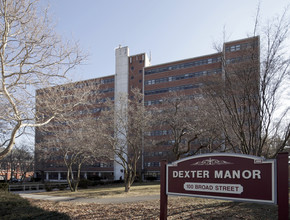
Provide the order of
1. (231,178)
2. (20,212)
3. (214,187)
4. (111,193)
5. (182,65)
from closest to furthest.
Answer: (231,178), (214,187), (20,212), (111,193), (182,65)

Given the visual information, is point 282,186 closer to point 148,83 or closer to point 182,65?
point 182,65

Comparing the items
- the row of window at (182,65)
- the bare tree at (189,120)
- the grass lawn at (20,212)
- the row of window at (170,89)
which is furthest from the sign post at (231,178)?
the row of window at (182,65)

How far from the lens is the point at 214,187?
6066mm

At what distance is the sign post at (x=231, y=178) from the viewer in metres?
5.07

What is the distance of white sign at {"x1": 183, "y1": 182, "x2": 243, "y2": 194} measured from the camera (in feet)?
18.6

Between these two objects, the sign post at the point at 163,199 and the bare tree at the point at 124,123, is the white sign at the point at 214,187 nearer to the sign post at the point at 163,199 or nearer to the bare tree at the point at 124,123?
the sign post at the point at 163,199

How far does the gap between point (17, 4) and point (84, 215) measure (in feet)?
28.5

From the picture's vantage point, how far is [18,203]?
11.2 metres

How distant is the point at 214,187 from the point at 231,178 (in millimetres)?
509

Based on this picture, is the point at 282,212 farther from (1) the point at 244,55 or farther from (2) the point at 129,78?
(2) the point at 129,78

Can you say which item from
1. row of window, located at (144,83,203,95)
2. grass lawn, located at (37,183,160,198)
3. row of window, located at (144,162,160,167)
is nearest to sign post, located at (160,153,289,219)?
grass lawn, located at (37,183,160,198)

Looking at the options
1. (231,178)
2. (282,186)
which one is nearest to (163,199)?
(231,178)

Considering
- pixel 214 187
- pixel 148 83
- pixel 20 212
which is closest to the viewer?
pixel 214 187

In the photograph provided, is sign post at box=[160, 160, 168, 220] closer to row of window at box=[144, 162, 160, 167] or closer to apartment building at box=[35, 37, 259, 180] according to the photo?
apartment building at box=[35, 37, 259, 180]
